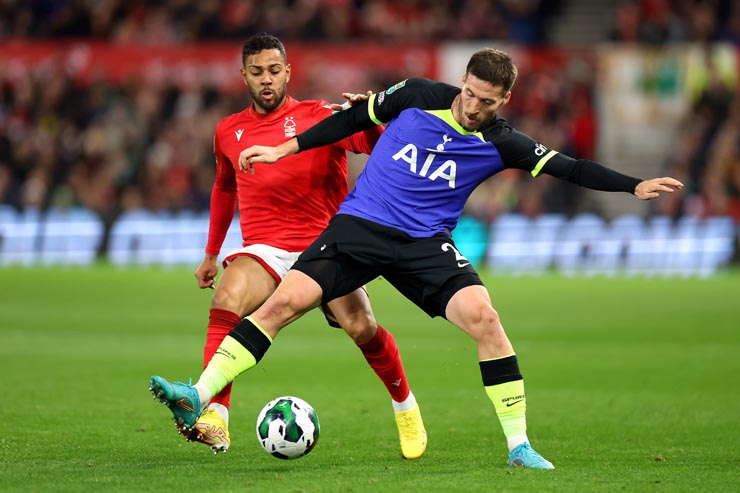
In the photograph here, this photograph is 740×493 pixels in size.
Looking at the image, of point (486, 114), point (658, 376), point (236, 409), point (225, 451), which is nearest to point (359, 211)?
point (486, 114)

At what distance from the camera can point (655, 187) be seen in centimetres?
637

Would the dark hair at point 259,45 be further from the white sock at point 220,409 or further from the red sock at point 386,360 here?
the white sock at point 220,409

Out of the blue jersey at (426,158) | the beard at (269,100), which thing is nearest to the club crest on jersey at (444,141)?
the blue jersey at (426,158)

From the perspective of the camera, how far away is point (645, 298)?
57.1 ft

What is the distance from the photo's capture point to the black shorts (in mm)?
6613

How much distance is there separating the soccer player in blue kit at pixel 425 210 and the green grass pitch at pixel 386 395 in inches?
23.7

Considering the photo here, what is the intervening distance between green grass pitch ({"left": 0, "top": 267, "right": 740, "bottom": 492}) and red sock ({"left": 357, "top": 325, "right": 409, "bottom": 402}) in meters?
0.36

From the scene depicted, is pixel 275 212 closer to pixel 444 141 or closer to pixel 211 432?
pixel 444 141

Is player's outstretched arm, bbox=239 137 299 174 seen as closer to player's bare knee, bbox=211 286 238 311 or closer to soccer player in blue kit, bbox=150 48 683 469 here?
soccer player in blue kit, bbox=150 48 683 469

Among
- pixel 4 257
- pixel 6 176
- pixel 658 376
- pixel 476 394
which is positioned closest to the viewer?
pixel 476 394

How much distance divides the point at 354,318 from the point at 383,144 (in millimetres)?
1030

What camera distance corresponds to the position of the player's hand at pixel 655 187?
6.33 m

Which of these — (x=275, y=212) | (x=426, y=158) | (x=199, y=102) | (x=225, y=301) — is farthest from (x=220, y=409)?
(x=199, y=102)

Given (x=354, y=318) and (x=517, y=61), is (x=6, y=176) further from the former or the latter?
(x=354, y=318)
